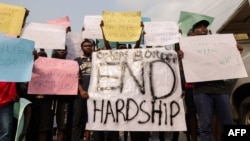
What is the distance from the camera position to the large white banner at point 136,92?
4699 millimetres

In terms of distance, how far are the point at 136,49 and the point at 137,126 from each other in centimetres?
111

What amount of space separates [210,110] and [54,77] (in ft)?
7.53

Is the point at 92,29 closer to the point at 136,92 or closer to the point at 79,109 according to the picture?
the point at 79,109

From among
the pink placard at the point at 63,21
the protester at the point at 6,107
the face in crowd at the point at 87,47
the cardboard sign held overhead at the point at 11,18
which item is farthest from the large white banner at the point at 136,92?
the pink placard at the point at 63,21

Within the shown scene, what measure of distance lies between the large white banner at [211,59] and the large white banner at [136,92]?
219 mm

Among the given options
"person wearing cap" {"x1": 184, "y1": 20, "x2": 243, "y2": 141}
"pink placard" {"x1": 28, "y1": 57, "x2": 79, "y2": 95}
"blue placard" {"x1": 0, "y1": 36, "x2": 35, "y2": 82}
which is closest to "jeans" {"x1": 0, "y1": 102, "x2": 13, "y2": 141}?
"blue placard" {"x1": 0, "y1": 36, "x2": 35, "y2": 82}

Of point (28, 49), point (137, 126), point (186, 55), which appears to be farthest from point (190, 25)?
point (28, 49)

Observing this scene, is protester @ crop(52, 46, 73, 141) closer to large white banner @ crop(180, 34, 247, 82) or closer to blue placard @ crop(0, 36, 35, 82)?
blue placard @ crop(0, 36, 35, 82)

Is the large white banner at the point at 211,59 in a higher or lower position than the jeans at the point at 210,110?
higher

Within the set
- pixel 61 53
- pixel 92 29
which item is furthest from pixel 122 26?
pixel 61 53

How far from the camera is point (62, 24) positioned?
640 cm

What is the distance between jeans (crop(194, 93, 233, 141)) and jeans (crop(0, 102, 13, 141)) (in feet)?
8.17

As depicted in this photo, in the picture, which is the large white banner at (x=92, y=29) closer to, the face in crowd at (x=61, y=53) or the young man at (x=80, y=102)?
the face in crowd at (x=61, y=53)

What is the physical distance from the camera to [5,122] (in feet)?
14.7
